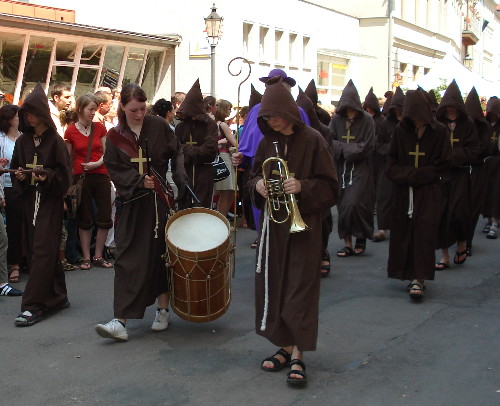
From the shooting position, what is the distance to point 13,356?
6105 millimetres

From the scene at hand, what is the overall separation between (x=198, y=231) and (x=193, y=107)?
11.4 ft

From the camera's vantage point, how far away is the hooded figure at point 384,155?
37.7ft

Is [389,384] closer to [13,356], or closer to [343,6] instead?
[13,356]

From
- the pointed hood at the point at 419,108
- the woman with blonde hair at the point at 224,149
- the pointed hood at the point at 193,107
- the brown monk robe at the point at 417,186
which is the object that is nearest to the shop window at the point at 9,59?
the woman with blonde hair at the point at 224,149

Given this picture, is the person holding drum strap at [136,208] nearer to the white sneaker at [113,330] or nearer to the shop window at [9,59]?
the white sneaker at [113,330]

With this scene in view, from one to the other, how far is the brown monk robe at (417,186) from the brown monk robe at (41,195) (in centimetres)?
314

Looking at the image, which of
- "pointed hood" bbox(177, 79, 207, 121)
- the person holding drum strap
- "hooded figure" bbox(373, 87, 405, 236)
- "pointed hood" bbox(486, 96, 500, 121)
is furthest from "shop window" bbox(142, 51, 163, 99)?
the person holding drum strap

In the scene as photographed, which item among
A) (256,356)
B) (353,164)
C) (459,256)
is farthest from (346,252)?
(256,356)

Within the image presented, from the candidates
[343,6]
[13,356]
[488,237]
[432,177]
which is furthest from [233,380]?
[343,6]

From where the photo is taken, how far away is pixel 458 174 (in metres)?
9.77

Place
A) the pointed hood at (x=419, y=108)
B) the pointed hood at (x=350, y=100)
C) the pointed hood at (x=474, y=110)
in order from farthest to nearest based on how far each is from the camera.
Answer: the pointed hood at (x=474, y=110) < the pointed hood at (x=350, y=100) < the pointed hood at (x=419, y=108)

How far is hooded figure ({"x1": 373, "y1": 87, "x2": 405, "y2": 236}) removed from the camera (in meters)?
11.5

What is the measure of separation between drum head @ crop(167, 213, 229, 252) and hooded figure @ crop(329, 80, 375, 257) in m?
3.88

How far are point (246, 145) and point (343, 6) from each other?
31.1m
